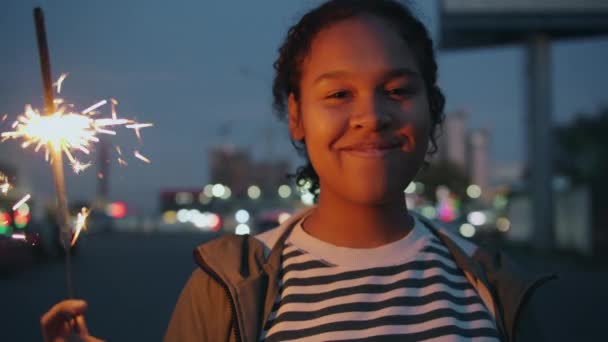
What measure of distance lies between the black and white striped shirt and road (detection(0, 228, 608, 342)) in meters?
4.52

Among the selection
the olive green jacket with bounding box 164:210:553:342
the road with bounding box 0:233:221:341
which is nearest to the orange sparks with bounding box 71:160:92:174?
the olive green jacket with bounding box 164:210:553:342

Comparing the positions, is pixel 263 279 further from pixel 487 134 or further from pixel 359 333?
pixel 487 134

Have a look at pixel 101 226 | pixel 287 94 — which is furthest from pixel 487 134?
pixel 287 94

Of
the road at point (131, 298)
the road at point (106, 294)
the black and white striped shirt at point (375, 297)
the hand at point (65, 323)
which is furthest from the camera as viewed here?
the road at point (131, 298)

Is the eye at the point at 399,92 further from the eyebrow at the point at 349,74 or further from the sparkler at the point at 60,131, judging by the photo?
the sparkler at the point at 60,131

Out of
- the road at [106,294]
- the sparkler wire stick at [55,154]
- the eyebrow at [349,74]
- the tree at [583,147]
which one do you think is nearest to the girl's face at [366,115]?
the eyebrow at [349,74]

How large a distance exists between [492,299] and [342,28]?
96cm

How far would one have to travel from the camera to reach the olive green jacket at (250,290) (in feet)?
6.79

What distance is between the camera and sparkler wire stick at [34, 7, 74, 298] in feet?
5.23

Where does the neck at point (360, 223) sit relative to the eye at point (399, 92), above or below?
below

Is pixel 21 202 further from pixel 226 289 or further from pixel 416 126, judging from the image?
pixel 416 126

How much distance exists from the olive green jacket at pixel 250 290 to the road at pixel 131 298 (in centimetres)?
438

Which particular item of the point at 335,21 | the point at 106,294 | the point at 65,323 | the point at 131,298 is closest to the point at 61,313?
the point at 65,323

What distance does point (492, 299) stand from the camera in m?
2.20
